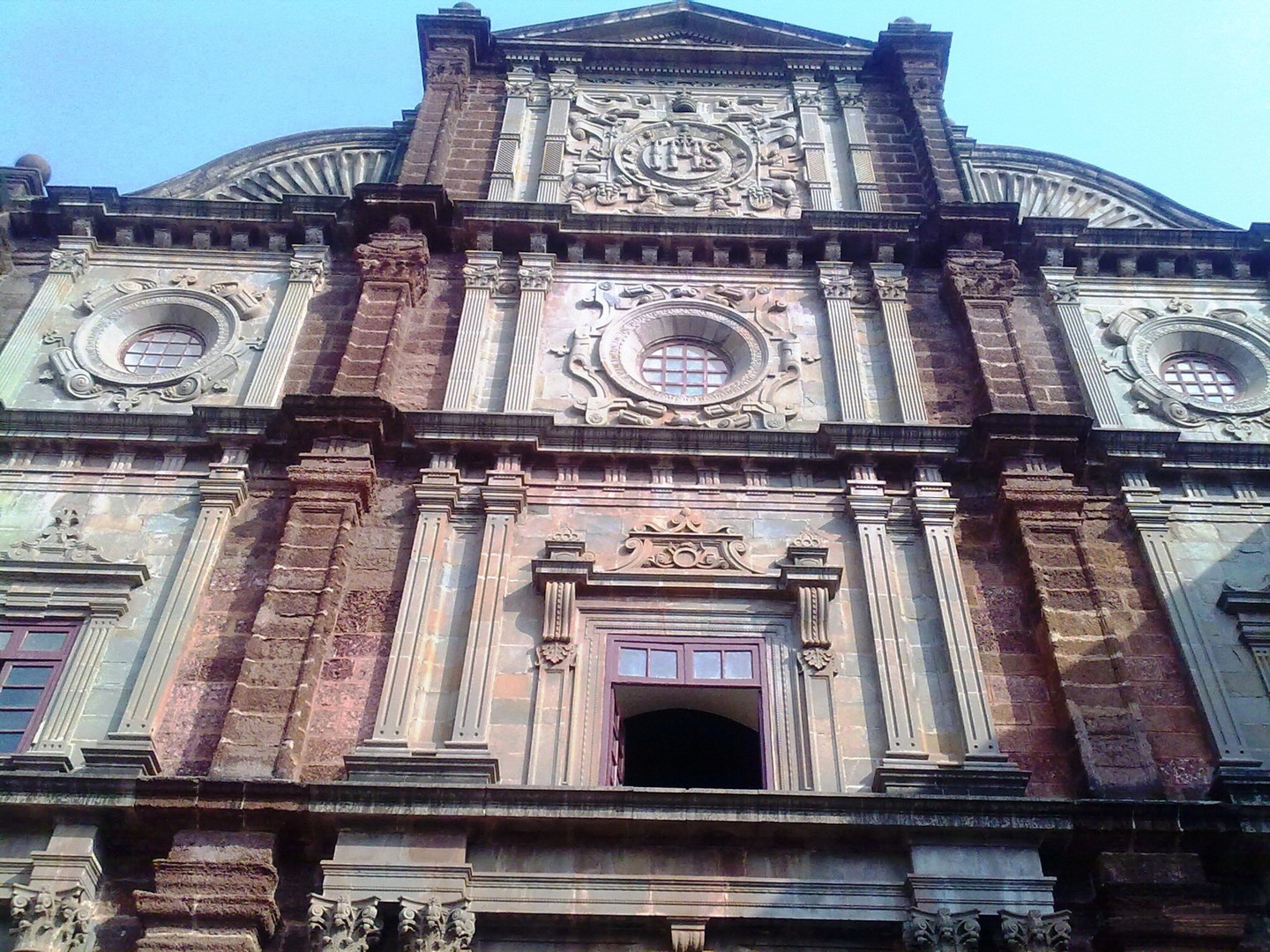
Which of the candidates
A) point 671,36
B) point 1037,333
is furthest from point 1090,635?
point 671,36

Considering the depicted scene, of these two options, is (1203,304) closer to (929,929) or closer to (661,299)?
(661,299)

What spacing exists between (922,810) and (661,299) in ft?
28.7

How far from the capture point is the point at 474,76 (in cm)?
2203

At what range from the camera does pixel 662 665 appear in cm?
1306

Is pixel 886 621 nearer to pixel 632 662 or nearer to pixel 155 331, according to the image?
pixel 632 662

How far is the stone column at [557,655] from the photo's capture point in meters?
12.1

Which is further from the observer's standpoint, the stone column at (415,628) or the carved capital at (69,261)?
the carved capital at (69,261)

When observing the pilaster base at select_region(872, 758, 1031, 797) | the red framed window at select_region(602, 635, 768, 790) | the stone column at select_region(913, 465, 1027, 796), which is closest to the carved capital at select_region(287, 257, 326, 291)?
the red framed window at select_region(602, 635, 768, 790)

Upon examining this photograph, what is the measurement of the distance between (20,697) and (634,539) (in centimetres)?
637

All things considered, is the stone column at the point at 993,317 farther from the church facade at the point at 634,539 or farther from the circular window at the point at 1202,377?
the circular window at the point at 1202,377

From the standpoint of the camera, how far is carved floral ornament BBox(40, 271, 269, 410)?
53.5ft

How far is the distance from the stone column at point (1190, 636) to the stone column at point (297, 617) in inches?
334

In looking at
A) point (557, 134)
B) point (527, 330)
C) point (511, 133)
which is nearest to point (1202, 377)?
point (527, 330)

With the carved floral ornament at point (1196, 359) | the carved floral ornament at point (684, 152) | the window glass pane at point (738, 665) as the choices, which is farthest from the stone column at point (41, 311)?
the carved floral ornament at point (1196, 359)
